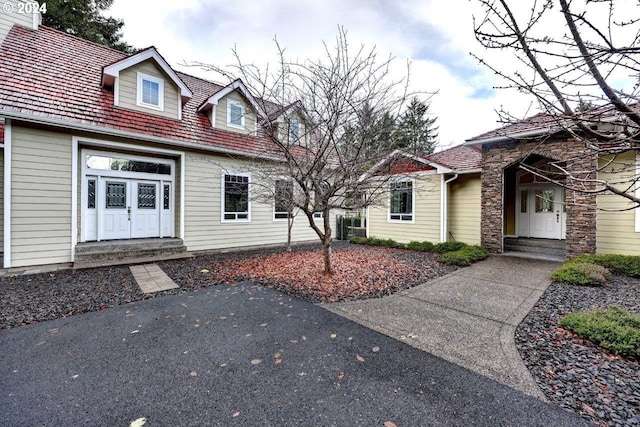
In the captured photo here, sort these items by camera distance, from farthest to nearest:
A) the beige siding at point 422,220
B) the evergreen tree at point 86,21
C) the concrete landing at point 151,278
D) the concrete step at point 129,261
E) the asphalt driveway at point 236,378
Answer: the evergreen tree at point 86,21
the beige siding at point 422,220
the concrete step at point 129,261
the concrete landing at point 151,278
the asphalt driveway at point 236,378

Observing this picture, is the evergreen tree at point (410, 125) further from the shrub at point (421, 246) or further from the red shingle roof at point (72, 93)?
the shrub at point (421, 246)

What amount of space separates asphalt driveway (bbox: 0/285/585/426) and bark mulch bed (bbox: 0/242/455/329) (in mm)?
837

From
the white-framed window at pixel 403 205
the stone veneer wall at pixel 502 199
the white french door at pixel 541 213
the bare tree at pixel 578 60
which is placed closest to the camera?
the bare tree at pixel 578 60

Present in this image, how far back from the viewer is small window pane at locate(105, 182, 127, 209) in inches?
327

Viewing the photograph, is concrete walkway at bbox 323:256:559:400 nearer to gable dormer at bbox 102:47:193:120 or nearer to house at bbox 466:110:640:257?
house at bbox 466:110:640:257

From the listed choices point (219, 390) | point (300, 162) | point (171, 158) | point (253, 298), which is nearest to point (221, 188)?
point (171, 158)

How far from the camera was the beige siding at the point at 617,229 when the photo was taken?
7.31 meters

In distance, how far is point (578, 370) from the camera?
9.15 ft

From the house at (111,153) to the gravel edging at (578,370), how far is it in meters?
5.12

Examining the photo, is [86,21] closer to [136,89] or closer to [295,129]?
[136,89]

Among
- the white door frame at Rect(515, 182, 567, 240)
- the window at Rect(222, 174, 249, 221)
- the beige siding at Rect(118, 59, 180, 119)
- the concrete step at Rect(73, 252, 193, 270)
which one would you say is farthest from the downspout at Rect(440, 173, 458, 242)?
the beige siding at Rect(118, 59, 180, 119)

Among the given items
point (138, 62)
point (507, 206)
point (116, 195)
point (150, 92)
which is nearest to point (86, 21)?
point (138, 62)

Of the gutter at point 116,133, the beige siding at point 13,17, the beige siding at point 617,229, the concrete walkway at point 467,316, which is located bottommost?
the concrete walkway at point 467,316

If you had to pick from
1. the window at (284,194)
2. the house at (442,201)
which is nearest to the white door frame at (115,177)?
the window at (284,194)
